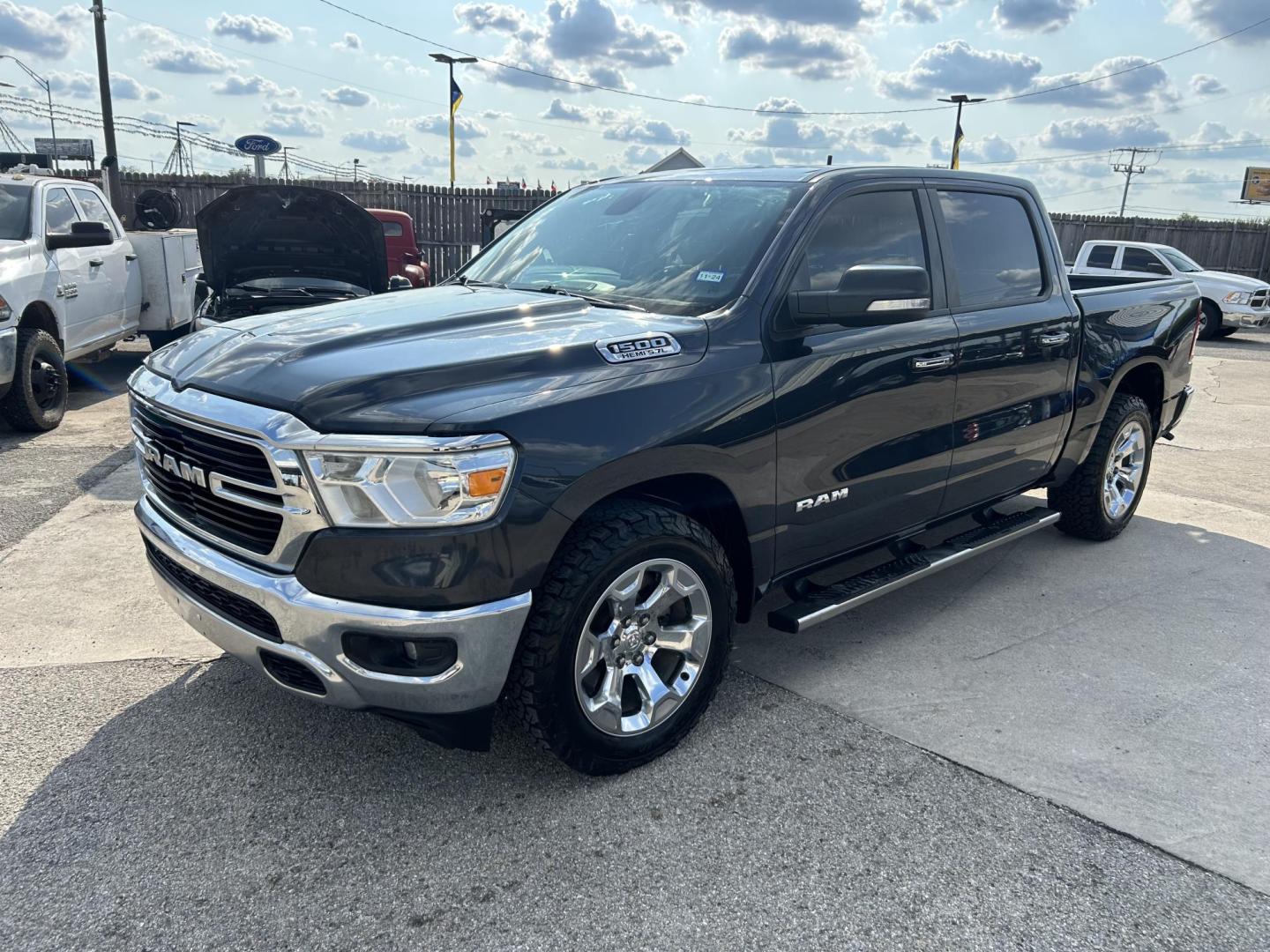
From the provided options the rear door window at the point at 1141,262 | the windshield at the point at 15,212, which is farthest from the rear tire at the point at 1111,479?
the rear door window at the point at 1141,262

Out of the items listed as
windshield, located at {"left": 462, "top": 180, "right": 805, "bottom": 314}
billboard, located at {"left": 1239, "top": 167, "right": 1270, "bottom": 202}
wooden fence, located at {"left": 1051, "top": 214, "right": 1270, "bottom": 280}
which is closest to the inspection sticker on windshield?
windshield, located at {"left": 462, "top": 180, "right": 805, "bottom": 314}

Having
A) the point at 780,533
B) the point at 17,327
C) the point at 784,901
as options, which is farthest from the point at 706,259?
the point at 17,327

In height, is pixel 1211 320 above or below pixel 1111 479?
above

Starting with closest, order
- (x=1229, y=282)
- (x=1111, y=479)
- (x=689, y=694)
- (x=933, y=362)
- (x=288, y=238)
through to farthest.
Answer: (x=689, y=694), (x=933, y=362), (x=1111, y=479), (x=288, y=238), (x=1229, y=282)

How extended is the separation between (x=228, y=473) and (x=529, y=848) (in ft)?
4.52

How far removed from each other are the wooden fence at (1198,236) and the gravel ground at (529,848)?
2672 cm

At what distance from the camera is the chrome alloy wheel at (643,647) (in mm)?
2898

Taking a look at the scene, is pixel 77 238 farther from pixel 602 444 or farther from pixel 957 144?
pixel 957 144

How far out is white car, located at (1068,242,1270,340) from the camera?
674 inches

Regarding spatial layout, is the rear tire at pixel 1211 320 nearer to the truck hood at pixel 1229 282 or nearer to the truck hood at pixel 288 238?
the truck hood at pixel 1229 282

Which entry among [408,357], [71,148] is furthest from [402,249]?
[71,148]

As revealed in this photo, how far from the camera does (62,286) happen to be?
7.95 metres

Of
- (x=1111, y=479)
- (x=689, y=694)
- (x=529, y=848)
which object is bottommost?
(x=529, y=848)

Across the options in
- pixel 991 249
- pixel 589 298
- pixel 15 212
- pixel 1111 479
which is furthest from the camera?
pixel 15 212
